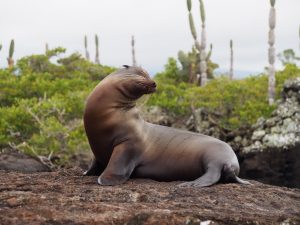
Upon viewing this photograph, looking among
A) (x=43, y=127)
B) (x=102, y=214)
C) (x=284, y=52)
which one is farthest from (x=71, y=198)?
(x=284, y=52)

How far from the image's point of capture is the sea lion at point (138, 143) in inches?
260

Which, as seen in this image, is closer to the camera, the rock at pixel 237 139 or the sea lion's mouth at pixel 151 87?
the sea lion's mouth at pixel 151 87

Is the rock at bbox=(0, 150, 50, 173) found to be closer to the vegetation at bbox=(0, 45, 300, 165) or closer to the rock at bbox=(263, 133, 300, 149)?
the vegetation at bbox=(0, 45, 300, 165)

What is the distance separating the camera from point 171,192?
545cm

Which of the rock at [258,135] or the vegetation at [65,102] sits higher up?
the vegetation at [65,102]

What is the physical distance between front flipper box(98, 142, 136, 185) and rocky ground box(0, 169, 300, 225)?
0.12 metres

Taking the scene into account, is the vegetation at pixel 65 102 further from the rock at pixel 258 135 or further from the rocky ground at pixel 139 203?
the rocky ground at pixel 139 203

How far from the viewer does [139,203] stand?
490 centimetres

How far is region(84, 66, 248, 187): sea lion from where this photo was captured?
6598 millimetres

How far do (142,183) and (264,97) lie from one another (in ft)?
68.2

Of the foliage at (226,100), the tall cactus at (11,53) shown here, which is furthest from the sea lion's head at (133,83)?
the tall cactus at (11,53)

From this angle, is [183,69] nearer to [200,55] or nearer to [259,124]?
[200,55]

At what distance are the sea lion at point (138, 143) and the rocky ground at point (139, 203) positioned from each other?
349 mm

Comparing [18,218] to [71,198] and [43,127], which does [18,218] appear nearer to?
[71,198]
